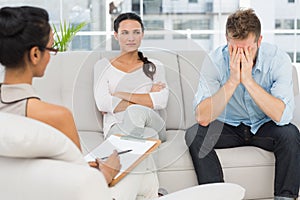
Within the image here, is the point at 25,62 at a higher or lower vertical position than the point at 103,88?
higher

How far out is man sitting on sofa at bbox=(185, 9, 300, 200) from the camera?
7.89ft

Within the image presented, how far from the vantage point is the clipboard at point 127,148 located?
1.81 meters

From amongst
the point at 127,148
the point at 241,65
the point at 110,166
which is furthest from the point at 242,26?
the point at 110,166

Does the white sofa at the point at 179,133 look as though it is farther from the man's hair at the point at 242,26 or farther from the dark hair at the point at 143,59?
the man's hair at the point at 242,26

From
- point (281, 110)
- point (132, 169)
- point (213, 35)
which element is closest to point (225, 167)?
point (281, 110)

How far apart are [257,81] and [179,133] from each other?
493mm

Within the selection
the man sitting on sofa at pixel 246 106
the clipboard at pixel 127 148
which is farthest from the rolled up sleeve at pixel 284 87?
the clipboard at pixel 127 148

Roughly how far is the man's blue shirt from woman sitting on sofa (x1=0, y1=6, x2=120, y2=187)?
1259 millimetres

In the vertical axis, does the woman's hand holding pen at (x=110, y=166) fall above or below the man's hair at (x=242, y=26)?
below

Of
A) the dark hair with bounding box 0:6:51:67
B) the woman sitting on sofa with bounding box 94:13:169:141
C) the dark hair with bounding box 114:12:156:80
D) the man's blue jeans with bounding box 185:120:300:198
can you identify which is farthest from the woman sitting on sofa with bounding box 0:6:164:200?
the man's blue jeans with bounding box 185:120:300:198

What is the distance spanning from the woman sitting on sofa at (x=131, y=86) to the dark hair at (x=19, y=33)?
0.89 metres

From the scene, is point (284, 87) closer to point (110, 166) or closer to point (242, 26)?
point (242, 26)

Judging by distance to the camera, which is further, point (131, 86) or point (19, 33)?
point (131, 86)

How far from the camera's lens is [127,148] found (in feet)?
6.44
